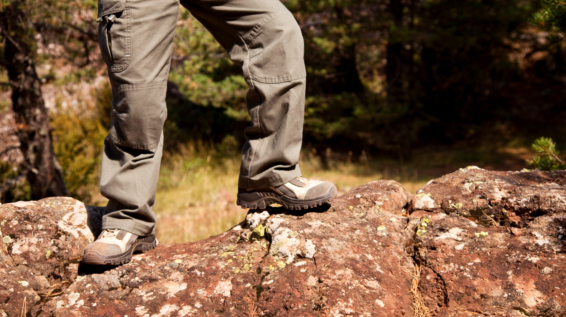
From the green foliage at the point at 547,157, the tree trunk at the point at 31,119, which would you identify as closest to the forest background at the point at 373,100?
the tree trunk at the point at 31,119

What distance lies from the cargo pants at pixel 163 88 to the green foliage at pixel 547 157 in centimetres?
173

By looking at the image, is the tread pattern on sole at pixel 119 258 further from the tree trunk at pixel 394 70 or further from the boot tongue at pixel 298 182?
the tree trunk at pixel 394 70

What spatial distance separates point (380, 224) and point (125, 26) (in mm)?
1370

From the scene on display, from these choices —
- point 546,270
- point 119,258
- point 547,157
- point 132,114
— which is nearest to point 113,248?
point 119,258

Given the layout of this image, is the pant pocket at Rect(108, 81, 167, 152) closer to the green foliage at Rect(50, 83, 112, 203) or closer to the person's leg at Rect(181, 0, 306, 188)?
the person's leg at Rect(181, 0, 306, 188)

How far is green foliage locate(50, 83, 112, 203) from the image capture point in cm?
572

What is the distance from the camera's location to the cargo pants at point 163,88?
6.11ft

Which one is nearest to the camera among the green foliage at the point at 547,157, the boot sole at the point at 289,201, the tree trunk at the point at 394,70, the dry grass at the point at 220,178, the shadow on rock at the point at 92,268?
the shadow on rock at the point at 92,268

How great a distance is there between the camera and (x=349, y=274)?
5.78ft

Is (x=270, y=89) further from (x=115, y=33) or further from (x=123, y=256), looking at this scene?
(x=123, y=256)

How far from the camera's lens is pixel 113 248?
6.24 ft

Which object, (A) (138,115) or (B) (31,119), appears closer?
(A) (138,115)

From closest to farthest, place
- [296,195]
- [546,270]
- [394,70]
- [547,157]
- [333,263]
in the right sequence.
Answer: [546,270] < [333,263] < [296,195] < [547,157] < [394,70]

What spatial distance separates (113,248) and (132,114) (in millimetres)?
569
